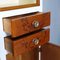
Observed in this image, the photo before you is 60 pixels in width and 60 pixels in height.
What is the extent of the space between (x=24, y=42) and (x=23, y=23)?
11 centimetres

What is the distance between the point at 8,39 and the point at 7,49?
0.07 m

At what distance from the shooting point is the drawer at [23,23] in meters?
0.79

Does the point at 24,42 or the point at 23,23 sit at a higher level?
the point at 23,23

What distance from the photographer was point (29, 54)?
41.8 inches

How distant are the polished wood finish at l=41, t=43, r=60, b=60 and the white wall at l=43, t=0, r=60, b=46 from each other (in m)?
0.16

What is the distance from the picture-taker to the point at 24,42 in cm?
85

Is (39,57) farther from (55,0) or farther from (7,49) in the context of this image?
(55,0)

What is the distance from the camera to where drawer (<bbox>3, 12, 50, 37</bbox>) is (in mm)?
786

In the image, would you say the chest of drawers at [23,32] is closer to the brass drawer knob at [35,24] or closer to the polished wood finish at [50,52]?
the brass drawer knob at [35,24]

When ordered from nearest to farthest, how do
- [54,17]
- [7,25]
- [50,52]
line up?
[7,25], [50,52], [54,17]

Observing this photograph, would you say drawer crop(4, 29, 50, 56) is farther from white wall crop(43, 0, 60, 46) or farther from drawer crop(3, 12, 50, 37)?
white wall crop(43, 0, 60, 46)

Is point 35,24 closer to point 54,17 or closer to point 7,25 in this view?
point 7,25

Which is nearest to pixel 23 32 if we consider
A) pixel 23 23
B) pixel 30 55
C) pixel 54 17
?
pixel 23 23

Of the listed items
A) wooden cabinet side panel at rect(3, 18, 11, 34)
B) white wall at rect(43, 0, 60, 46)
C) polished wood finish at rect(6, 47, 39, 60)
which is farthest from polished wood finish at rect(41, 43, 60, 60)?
wooden cabinet side panel at rect(3, 18, 11, 34)
